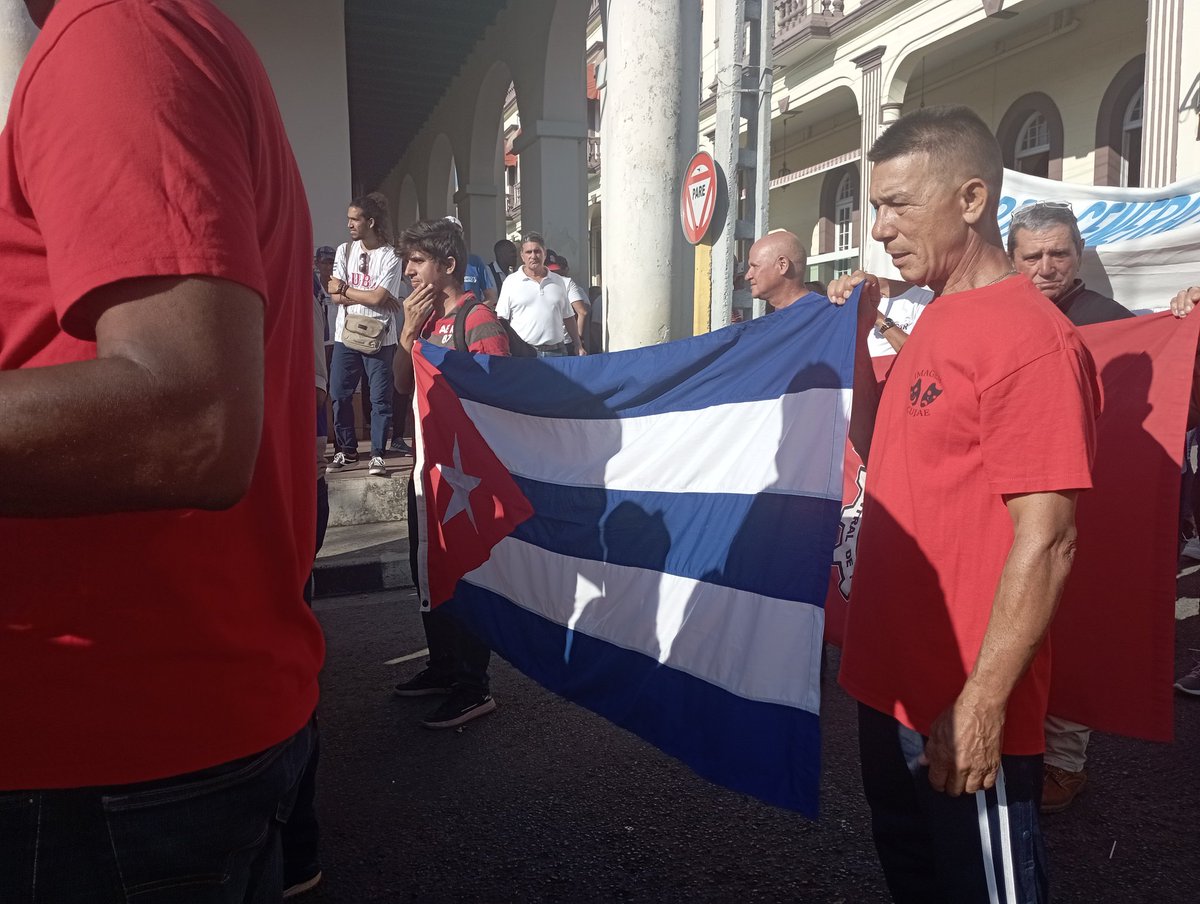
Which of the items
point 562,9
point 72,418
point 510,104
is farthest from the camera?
point 510,104

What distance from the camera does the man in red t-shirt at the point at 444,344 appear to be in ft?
11.8

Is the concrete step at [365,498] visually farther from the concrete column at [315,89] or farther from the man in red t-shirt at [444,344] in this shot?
the concrete column at [315,89]

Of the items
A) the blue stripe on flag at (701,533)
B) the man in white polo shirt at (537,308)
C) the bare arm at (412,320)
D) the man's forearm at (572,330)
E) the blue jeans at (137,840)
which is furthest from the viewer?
the man's forearm at (572,330)

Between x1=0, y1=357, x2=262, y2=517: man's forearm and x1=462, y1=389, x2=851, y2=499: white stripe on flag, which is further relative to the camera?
x1=462, y1=389, x2=851, y2=499: white stripe on flag

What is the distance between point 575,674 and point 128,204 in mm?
2481

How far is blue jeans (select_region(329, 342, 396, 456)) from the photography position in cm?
698

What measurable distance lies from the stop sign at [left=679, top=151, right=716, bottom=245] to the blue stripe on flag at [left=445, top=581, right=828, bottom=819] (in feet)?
13.3

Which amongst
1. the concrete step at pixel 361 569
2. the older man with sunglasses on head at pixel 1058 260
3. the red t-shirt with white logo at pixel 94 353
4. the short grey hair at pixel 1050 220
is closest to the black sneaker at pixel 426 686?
the concrete step at pixel 361 569

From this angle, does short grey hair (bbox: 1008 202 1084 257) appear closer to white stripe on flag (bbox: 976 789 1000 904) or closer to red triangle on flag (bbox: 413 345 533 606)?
red triangle on flag (bbox: 413 345 533 606)

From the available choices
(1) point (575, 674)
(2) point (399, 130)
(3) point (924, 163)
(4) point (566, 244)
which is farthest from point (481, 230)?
(3) point (924, 163)

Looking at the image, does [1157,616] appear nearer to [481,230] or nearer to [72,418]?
[72,418]

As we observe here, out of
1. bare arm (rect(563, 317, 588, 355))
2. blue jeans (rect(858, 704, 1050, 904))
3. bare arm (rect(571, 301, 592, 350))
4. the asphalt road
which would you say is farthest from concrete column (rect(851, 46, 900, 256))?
blue jeans (rect(858, 704, 1050, 904))

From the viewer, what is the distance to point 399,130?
61.5ft

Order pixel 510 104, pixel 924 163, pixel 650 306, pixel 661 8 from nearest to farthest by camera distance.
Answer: pixel 924 163 < pixel 661 8 < pixel 650 306 < pixel 510 104
